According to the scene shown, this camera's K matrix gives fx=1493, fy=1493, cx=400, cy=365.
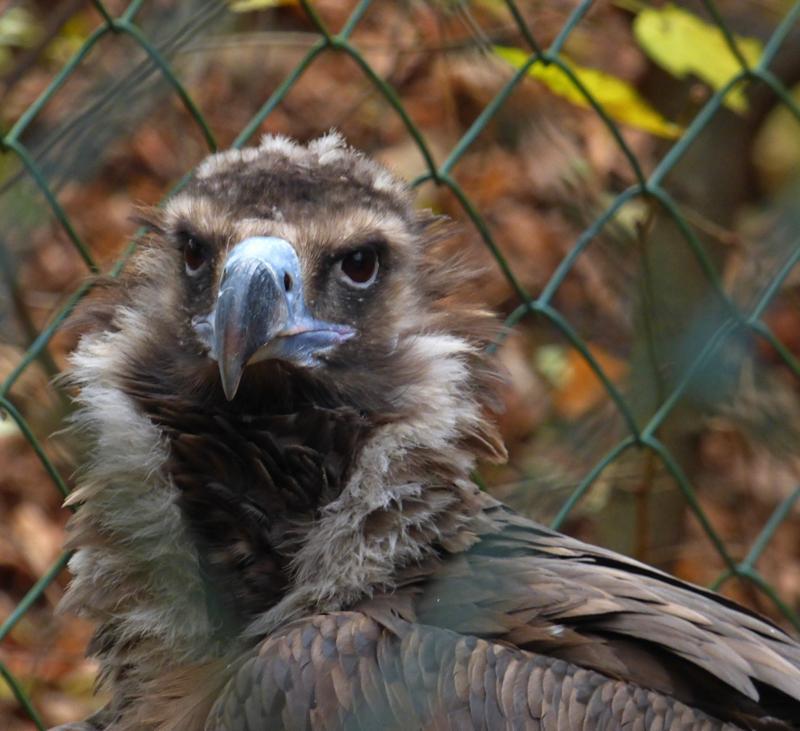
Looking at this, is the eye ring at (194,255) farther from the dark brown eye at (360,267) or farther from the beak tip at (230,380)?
the beak tip at (230,380)

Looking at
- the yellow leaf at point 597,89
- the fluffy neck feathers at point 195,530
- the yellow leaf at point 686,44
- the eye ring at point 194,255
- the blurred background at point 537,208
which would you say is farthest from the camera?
the yellow leaf at point 686,44

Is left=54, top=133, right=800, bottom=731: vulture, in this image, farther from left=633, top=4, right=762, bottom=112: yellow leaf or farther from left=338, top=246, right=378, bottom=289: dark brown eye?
left=633, top=4, right=762, bottom=112: yellow leaf

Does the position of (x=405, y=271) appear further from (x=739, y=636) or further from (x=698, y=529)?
(x=698, y=529)

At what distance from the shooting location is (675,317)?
2990mm

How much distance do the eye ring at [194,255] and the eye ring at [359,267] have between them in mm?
184

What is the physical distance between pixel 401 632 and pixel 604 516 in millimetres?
1551

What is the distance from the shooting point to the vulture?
1.71m

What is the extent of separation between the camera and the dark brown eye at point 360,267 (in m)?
2.10

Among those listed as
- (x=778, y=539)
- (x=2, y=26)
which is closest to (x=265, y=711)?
(x=2, y=26)

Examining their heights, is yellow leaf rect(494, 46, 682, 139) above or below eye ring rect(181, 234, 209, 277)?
above

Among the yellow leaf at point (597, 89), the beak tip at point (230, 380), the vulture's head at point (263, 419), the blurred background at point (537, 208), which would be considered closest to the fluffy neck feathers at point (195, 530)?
the vulture's head at point (263, 419)

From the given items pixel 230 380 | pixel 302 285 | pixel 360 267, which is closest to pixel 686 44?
pixel 360 267

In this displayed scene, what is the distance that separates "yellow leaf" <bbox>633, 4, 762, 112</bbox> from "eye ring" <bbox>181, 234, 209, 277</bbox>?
1074 mm

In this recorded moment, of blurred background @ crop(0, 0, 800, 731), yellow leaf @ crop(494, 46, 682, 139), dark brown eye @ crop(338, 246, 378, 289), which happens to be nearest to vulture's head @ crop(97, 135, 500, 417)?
dark brown eye @ crop(338, 246, 378, 289)
